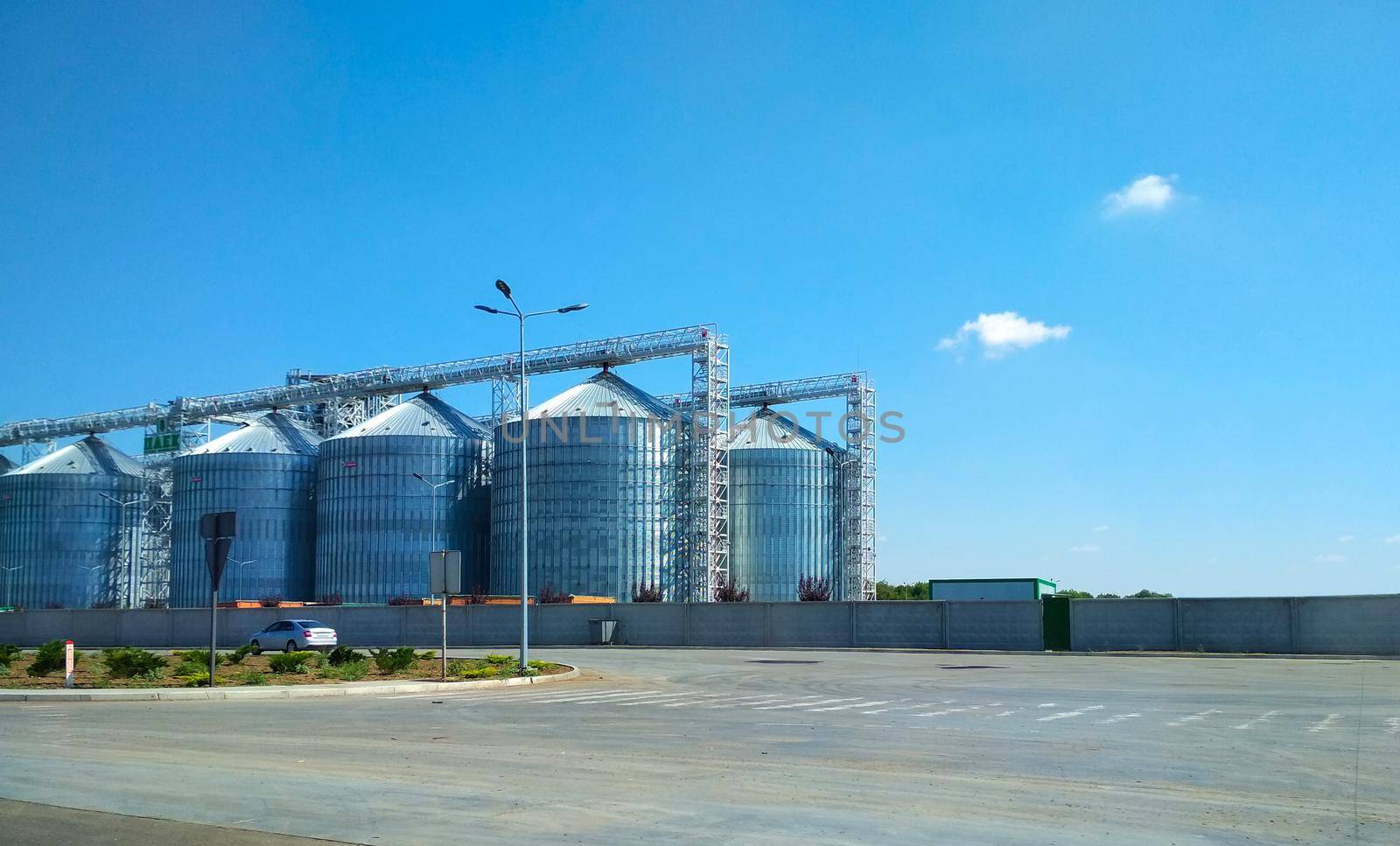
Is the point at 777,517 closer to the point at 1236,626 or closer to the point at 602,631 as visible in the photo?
the point at 602,631

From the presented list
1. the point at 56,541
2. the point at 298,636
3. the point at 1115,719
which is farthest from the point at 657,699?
the point at 56,541

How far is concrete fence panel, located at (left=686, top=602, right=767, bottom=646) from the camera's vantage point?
53.2 m

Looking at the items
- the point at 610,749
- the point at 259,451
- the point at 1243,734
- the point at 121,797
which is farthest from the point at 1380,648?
the point at 259,451

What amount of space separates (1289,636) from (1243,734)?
29.5m

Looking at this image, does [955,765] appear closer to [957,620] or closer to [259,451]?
[957,620]

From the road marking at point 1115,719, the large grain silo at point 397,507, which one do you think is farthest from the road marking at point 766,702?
the large grain silo at point 397,507

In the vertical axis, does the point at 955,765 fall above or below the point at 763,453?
below

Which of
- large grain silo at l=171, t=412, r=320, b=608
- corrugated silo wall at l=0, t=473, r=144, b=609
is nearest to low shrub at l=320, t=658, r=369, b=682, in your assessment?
large grain silo at l=171, t=412, r=320, b=608

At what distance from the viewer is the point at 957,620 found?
A: 4897cm

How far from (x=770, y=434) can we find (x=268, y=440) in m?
46.5

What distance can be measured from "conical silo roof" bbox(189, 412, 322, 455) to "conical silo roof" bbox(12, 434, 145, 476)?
17.0 m

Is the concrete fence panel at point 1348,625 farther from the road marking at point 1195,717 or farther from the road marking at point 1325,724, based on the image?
the road marking at point 1325,724

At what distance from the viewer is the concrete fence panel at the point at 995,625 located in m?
47.2

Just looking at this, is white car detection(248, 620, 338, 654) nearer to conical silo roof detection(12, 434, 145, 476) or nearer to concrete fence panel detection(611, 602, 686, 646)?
concrete fence panel detection(611, 602, 686, 646)
